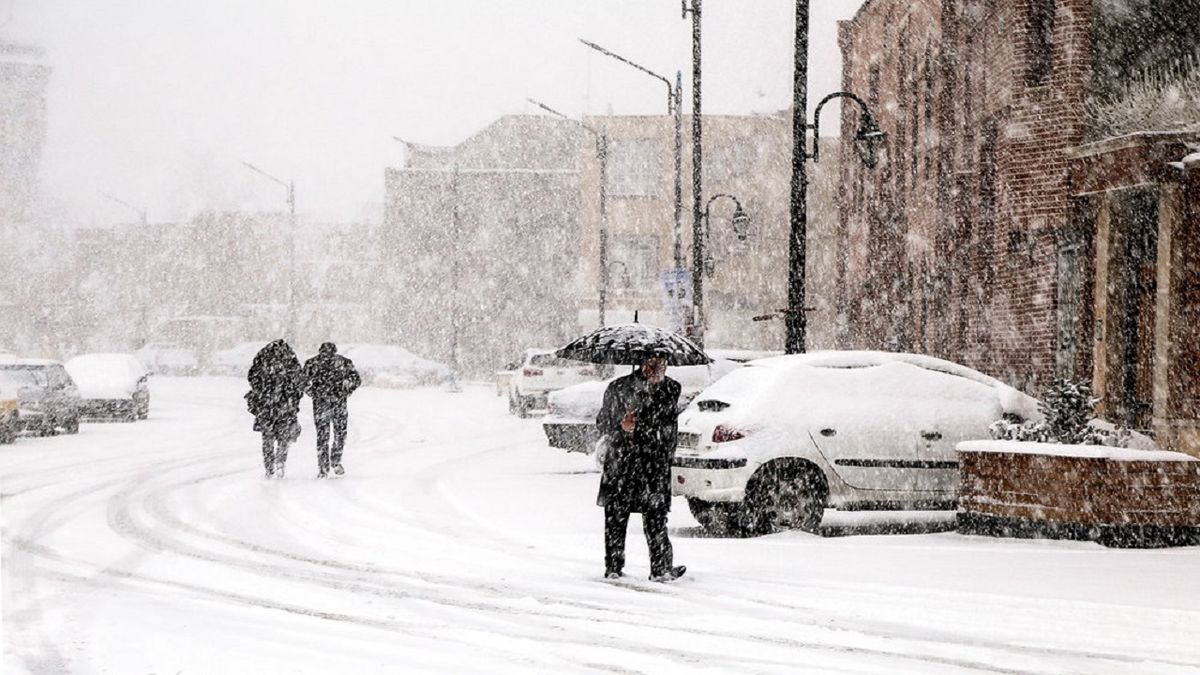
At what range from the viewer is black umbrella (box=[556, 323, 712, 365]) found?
473 inches

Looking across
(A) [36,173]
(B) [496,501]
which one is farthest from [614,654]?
(A) [36,173]

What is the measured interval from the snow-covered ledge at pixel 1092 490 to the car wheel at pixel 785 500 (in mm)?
1410

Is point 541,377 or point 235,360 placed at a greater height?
point 541,377

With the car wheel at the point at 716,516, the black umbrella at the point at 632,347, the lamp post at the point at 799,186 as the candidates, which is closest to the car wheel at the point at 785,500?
the car wheel at the point at 716,516

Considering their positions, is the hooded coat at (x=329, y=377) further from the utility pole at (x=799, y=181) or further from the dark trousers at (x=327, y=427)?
the utility pole at (x=799, y=181)

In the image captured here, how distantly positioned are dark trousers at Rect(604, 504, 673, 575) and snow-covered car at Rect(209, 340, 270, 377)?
54.4 metres

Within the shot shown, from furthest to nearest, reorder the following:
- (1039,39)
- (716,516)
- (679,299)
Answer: (679,299) → (1039,39) → (716,516)

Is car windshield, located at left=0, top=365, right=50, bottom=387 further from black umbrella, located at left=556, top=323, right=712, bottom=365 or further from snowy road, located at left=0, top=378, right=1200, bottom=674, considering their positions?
black umbrella, located at left=556, top=323, right=712, bottom=365

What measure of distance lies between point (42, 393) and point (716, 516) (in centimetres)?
1679

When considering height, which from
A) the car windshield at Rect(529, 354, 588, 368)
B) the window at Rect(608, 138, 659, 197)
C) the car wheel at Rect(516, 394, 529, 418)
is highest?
the window at Rect(608, 138, 659, 197)

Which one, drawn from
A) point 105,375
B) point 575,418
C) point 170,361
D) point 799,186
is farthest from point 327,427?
point 170,361

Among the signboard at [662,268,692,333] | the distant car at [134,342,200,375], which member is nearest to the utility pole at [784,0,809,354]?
the signboard at [662,268,692,333]

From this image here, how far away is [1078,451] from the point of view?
13102 millimetres

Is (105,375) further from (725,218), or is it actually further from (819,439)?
(725,218)
